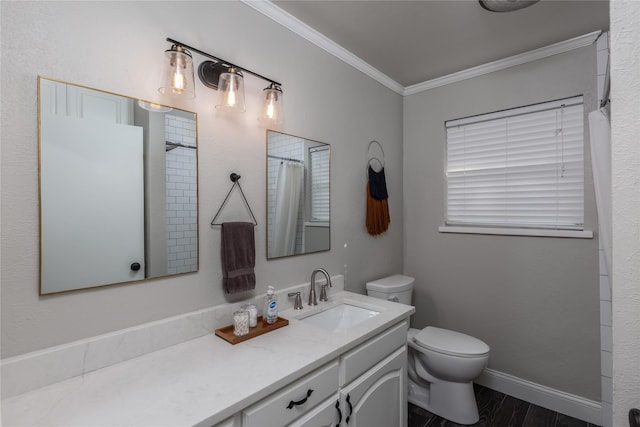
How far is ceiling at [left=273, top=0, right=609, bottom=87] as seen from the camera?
5.47 feet

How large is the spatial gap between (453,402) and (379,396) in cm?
82

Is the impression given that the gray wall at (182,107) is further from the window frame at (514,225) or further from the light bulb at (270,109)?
the window frame at (514,225)

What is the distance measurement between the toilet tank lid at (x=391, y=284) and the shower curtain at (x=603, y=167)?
1271 millimetres

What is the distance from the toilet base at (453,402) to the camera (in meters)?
1.93

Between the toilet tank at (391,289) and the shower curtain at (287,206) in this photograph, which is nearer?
the shower curtain at (287,206)

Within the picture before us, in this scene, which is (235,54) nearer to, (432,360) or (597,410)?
(432,360)

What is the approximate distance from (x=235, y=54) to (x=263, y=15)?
0.32 meters

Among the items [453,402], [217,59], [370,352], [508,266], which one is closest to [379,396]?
[370,352]

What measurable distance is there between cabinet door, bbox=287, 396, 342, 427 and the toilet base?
113 centimetres

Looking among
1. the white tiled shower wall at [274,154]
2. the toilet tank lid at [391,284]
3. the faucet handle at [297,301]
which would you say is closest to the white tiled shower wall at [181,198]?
the white tiled shower wall at [274,154]

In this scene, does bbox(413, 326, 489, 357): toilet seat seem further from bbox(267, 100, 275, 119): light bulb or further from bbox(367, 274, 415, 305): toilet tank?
bbox(267, 100, 275, 119): light bulb

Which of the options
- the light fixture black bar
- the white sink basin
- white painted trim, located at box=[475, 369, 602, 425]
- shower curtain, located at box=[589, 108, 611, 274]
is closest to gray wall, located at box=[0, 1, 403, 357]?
the light fixture black bar

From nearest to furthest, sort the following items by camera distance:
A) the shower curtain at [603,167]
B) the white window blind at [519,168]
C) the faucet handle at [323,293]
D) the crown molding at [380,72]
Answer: the shower curtain at [603,167] → the crown molding at [380,72] → the faucet handle at [323,293] → the white window blind at [519,168]

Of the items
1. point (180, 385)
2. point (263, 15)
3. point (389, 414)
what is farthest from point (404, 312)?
point (263, 15)
